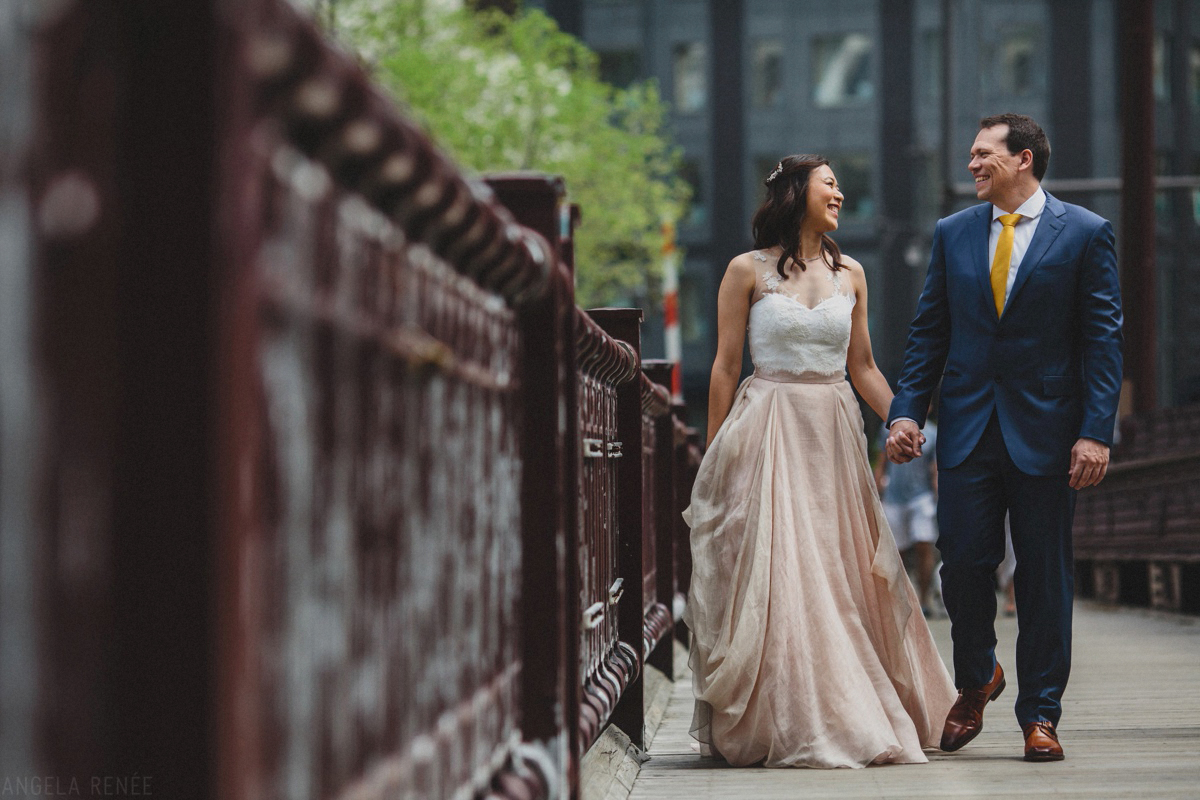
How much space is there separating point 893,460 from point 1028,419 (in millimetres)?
465

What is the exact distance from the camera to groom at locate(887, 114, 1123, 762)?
5219 mm

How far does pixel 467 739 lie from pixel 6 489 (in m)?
1.29

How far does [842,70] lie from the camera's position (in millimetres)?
45406

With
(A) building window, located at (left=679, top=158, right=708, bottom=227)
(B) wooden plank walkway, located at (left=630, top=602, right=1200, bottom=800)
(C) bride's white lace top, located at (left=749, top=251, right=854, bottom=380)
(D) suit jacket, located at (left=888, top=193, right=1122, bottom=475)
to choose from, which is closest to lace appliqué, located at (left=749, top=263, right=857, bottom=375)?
(C) bride's white lace top, located at (left=749, top=251, right=854, bottom=380)

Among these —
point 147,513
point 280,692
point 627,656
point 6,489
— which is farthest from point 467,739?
point 627,656

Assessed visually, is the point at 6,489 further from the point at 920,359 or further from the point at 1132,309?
the point at 1132,309

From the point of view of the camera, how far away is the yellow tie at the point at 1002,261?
5.37 meters

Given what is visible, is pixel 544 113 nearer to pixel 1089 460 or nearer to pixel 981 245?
pixel 981 245

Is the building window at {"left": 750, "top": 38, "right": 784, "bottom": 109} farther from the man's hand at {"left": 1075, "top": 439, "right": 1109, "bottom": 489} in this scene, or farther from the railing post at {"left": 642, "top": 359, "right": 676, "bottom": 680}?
the man's hand at {"left": 1075, "top": 439, "right": 1109, "bottom": 489}

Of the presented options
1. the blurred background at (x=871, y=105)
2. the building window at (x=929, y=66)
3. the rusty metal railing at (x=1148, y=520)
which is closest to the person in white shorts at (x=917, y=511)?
the rusty metal railing at (x=1148, y=520)

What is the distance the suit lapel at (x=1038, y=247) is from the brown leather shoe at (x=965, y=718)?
1.24m

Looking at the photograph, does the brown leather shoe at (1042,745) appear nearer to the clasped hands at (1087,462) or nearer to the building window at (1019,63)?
the clasped hands at (1087,462)

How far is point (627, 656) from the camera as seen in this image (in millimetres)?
5125

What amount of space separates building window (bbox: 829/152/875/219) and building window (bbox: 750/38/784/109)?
2.43m
